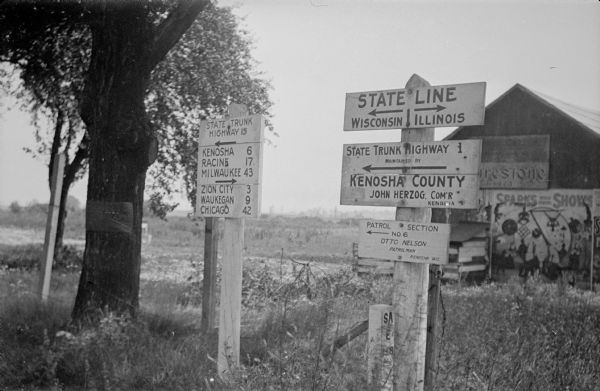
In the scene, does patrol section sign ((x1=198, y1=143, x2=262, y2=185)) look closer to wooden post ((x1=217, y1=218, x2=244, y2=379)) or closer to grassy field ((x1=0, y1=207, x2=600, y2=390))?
wooden post ((x1=217, y1=218, x2=244, y2=379))

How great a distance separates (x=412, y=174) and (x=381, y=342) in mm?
1325

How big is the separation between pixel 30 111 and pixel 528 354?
13751mm

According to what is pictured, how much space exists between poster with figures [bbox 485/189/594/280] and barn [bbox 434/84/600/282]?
0.03 metres

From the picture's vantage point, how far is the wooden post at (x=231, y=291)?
5.29 m

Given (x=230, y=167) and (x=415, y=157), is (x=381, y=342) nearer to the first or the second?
(x=415, y=157)

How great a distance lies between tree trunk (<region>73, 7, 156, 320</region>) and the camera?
23.1 feet

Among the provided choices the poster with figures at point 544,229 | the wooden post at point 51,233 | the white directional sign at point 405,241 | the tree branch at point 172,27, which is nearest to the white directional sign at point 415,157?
the white directional sign at point 405,241

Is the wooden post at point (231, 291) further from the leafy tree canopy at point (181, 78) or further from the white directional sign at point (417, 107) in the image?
the leafy tree canopy at point (181, 78)

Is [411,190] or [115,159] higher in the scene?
[115,159]

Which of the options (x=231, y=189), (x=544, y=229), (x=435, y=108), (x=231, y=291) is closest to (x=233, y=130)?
(x=231, y=189)

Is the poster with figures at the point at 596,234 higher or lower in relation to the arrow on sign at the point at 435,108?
lower

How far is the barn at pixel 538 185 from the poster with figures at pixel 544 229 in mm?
27

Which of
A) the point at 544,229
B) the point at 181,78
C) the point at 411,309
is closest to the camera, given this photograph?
the point at 411,309

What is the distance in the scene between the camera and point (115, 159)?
23.4 ft
